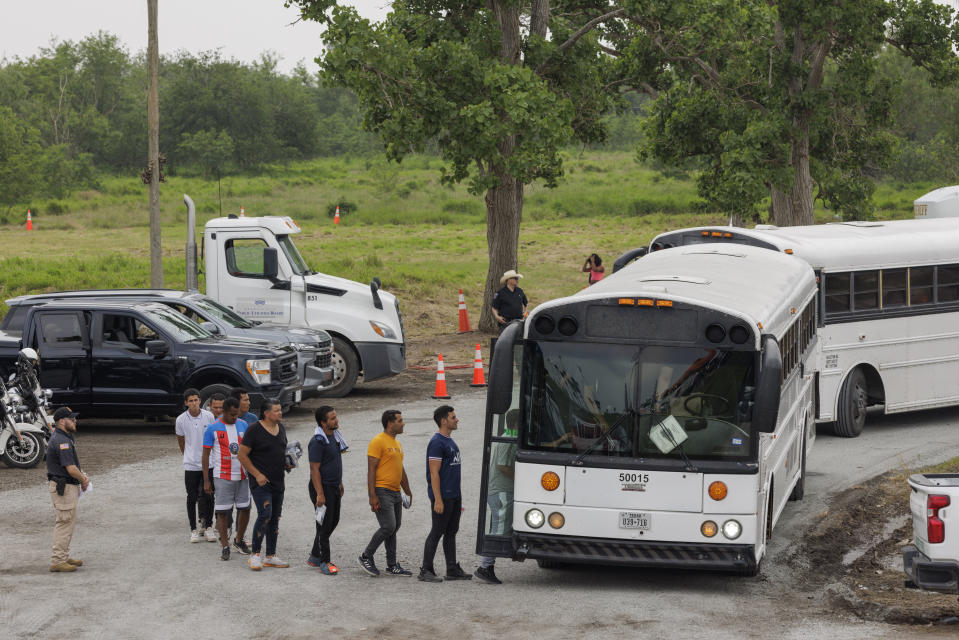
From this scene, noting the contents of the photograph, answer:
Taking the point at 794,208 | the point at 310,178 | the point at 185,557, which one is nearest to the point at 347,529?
the point at 185,557

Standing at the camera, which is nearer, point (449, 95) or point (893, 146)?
point (449, 95)

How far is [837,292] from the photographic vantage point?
17375mm

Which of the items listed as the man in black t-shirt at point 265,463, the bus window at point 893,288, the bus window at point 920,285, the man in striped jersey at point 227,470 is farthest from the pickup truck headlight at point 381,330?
the man in black t-shirt at point 265,463

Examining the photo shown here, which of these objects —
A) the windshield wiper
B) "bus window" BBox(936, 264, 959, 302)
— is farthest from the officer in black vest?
"bus window" BBox(936, 264, 959, 302)

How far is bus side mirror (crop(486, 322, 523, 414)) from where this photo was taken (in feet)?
32.3

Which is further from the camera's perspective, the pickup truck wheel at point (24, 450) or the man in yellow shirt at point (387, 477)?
the pickup truck wheel at point (24, 450)

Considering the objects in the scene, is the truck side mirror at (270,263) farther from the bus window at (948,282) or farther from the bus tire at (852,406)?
the bus window at (948,282)

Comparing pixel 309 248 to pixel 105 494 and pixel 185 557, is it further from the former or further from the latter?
pixel 185 557

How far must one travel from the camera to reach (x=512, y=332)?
1016 cm

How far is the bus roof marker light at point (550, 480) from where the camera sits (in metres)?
10.2

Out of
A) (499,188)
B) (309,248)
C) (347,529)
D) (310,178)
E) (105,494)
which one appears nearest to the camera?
(347,529)

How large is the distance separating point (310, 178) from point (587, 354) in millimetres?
64334

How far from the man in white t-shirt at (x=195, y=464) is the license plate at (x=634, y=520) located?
4.26m

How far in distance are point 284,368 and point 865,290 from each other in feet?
27.2
